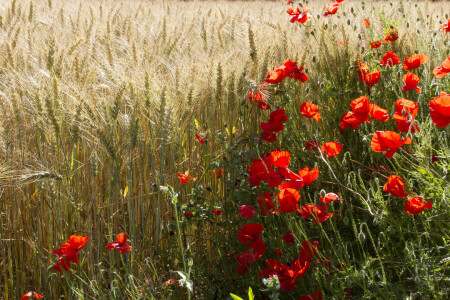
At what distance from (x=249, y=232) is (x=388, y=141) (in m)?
0.43

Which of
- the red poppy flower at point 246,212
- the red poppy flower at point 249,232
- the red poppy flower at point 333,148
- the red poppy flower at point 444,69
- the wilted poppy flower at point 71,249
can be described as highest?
the red poppy flower at point 444,69

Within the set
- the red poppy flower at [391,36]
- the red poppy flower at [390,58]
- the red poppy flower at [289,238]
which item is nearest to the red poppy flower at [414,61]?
the red poppy flower at [390,58]

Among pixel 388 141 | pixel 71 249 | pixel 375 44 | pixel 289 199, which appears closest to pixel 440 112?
pixel 388 141

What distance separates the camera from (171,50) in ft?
A: 7.39

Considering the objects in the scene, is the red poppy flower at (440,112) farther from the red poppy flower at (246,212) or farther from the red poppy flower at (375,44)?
the red poppy flower at (375,44)

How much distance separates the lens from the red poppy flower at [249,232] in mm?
1312

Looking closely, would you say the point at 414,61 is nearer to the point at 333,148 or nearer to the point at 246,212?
the point at 333,148

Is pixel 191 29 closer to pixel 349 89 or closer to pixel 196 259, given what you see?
pixel 349 89

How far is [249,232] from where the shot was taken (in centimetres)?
133

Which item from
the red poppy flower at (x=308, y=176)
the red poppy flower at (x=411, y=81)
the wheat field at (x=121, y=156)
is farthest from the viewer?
the red poppy flower at (x=411, y=81)

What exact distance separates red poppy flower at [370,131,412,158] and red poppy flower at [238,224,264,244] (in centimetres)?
37

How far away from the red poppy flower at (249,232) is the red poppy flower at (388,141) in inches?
14.7

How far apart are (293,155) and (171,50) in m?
0.82

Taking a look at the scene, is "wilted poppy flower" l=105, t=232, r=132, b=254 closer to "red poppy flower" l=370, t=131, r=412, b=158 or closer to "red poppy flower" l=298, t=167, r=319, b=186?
"red poppy flower" l=298, t=167, r=319, b=186
